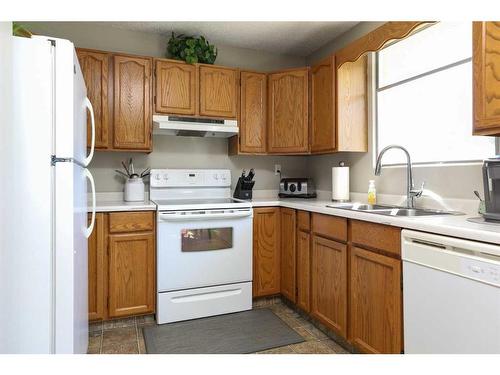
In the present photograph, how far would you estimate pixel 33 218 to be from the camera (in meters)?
1.20

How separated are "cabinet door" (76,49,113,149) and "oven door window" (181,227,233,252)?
1005 mm

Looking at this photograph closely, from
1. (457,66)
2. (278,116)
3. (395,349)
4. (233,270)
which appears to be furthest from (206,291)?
(457,66)

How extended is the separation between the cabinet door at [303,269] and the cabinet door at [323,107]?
0.79 metres

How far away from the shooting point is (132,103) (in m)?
2.59

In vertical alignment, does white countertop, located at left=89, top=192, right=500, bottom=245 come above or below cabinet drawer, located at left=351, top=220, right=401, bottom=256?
above

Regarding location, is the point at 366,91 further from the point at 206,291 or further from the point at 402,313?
the point at 206,291

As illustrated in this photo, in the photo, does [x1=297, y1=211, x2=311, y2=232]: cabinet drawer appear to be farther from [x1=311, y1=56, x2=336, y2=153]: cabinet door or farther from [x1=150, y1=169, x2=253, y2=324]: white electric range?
[x1=311, y1=56, x2=336, y2=153]: cabinet door

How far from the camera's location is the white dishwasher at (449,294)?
1106 millimetres

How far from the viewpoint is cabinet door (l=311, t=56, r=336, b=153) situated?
8.45 feet

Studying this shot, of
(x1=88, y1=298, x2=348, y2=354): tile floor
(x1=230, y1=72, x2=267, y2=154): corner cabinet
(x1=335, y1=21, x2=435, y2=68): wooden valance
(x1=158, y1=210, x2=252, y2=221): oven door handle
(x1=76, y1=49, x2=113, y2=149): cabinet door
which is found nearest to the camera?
(x1=335, y1=21, x2=435, y2=68): wooden valance

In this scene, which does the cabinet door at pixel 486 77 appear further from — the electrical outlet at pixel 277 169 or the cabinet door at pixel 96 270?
the cabinet door at pixel 96 270

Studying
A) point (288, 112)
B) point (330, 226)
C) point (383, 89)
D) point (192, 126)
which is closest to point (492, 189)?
point (330, 226)

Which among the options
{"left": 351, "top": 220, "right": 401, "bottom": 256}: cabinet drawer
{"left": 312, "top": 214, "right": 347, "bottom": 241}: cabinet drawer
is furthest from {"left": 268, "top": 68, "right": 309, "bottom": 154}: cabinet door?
{"left": 351, "top": 220, "right": 401, "bottom": 256}: cabinet drawer

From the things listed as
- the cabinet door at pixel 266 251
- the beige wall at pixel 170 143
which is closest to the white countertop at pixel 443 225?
the cabinet door at pixel 266 251
